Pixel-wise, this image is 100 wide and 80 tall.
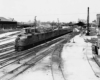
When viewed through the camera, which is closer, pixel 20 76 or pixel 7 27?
pixel 20 76

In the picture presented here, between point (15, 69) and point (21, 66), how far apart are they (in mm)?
1067

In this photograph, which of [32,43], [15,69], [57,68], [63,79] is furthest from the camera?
[32,43]

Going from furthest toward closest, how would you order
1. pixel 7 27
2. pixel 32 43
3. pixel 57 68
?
pixel 7 27
pixel 32 43
pixel 57 68

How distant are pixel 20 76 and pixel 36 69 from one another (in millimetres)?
1875

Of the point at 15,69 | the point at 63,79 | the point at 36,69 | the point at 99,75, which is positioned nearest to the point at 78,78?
the point at 63,79

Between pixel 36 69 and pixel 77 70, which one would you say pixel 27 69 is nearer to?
pixel 36 69

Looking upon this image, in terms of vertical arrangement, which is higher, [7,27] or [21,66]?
[7,27]

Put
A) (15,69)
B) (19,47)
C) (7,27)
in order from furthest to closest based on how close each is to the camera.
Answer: (7,27)
(19,47)
(15,69)

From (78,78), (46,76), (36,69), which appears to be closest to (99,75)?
(78,78)

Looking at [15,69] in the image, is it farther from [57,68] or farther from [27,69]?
[57,68]

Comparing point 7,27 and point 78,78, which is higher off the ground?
A: point 7,27

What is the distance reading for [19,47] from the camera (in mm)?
17109

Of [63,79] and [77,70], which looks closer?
[63,79]

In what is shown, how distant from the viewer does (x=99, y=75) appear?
989 cm
